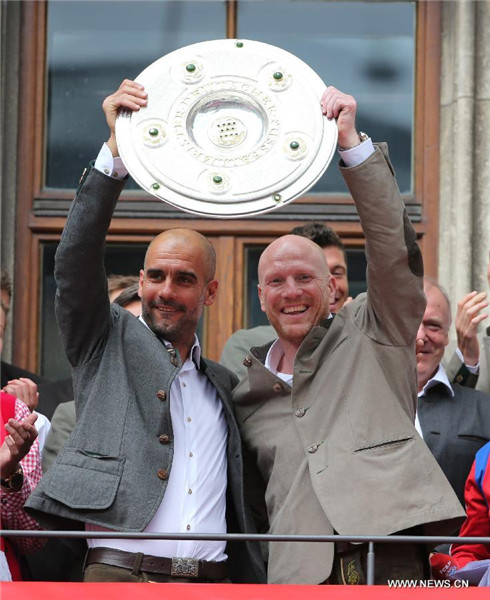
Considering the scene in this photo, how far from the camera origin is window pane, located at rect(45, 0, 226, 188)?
24.5ft

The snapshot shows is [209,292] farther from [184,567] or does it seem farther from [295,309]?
[184,567]

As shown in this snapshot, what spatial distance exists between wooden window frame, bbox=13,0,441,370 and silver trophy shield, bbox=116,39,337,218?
93.3 inches

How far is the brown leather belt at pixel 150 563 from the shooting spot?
467 cm

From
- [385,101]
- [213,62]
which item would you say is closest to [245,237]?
[385,101]

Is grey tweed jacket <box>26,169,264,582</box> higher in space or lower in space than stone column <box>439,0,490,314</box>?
lower

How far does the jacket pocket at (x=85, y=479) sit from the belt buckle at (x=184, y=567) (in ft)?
1.03

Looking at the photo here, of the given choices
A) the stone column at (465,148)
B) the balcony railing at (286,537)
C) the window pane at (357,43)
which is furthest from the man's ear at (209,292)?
the window pane at (357,43)

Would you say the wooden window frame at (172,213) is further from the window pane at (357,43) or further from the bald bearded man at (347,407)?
the bald bearded man at (347,407)

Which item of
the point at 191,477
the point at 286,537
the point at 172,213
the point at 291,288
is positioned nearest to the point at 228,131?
the point at 291,288

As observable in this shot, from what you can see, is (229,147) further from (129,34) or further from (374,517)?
(129,34)

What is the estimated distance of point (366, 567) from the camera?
4594mm

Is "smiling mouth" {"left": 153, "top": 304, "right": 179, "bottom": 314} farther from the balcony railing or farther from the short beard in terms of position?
the balcony railing

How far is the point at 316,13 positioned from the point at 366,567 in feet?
12.5

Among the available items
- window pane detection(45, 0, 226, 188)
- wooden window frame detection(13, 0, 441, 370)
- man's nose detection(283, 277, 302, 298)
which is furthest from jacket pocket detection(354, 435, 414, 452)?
window pane detection(45, 0, 226, 188)
